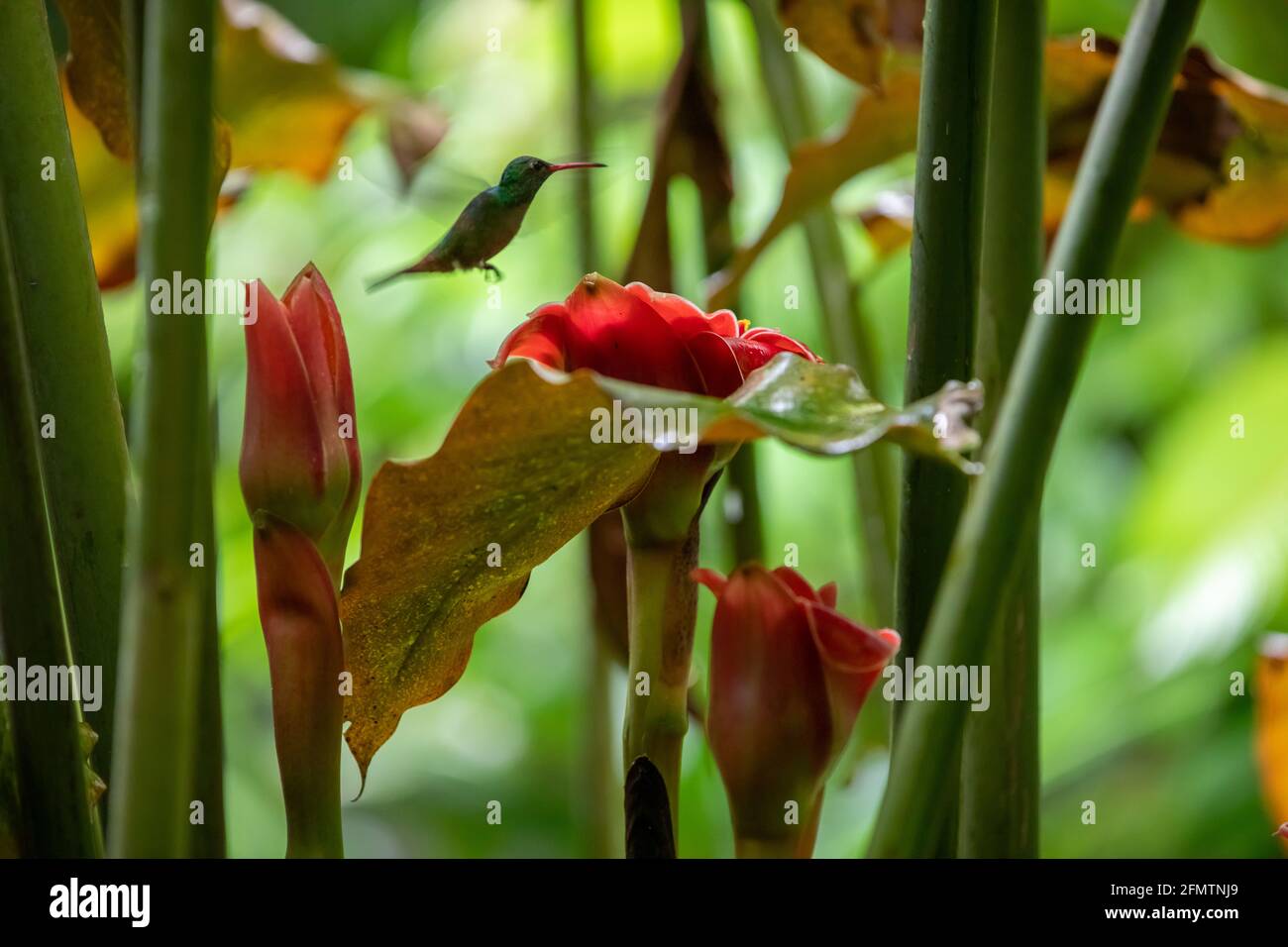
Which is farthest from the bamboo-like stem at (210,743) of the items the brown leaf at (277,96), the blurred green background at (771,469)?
the blurred green background at (771,469)

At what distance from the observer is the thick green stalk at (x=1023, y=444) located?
0.65 ft

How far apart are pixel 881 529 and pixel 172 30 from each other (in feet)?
1.38

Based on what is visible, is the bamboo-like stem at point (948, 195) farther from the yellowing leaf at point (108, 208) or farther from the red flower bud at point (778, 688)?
the yellowing leaf at point (108, 208)

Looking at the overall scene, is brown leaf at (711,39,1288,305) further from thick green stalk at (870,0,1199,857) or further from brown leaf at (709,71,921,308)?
thick green stalk at (870,0,1199,857)

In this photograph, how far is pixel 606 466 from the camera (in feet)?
0.77

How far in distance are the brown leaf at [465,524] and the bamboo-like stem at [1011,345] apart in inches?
4.4

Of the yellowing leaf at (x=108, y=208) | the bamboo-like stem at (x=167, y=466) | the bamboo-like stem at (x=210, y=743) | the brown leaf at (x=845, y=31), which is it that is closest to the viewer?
the bamboo-like stem at (x=167, y=466)

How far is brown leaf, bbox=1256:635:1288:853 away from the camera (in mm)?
370

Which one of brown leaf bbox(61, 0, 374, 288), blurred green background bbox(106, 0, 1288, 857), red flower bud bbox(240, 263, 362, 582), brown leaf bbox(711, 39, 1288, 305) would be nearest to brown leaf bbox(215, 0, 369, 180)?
brown leaf bbox(61, 0, 374, 288)

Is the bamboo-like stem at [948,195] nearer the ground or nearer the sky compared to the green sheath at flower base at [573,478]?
nearer the sky

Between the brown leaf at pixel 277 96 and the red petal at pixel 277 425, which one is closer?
the red petal at pixel 277 425

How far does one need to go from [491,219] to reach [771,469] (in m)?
1.16

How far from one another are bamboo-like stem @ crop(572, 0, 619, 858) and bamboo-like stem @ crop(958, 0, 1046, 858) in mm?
341

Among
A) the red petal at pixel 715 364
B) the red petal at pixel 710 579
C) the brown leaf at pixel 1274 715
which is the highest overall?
the red petal at pixel 715 364
